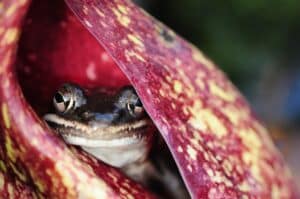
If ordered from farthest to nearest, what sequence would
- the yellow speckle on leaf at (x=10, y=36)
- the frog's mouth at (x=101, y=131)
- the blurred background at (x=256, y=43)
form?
the blurred background at (x=256, y=43)
the frog's mouth at (x=101, y=131)
the yellow speckle on leaf at (x=10, y=36)

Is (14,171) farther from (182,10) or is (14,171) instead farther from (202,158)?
(182,10)

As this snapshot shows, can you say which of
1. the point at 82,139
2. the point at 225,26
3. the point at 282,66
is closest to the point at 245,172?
the point at 82,139

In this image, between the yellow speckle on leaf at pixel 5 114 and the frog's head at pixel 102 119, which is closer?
the yellow speckle on leaf at pixel 5 114

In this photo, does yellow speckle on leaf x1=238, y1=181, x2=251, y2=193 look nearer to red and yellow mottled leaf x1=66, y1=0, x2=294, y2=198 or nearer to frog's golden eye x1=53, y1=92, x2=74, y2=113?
red and yellow mottled leaf x1=66, y1=0, x2=294, y2=198

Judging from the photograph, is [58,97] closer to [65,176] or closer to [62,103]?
[62,103]

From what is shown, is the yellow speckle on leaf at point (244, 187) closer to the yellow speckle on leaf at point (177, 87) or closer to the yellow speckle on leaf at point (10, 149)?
the yellow speckle on leaf at point (177, 87)

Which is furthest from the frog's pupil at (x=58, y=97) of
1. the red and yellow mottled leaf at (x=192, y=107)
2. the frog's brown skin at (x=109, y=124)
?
the red and yellow mottled leaf at (x=192, y=107)

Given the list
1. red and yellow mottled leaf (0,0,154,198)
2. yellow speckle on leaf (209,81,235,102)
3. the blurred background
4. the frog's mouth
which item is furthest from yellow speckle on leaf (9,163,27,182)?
the blurred background
